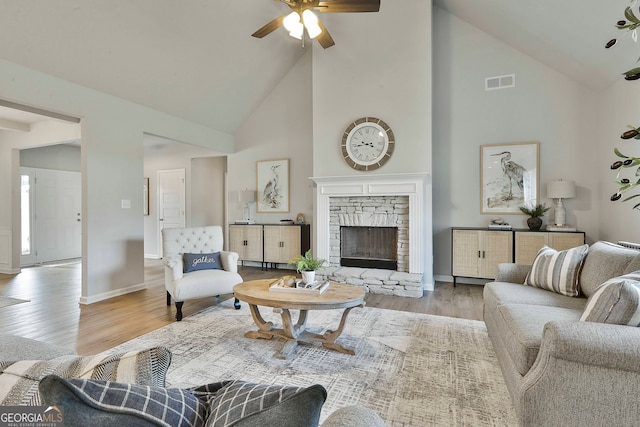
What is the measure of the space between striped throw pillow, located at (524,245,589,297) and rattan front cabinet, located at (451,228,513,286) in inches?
69.0

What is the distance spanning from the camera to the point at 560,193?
4.27 m

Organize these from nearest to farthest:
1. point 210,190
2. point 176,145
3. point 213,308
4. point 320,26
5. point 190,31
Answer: point 320,26
point 213,308
point 190,31
point 176,145
point 210,190

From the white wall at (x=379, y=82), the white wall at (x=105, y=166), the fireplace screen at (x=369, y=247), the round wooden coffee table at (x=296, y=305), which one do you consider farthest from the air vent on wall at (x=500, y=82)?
the white wall at (x=105, y=166)

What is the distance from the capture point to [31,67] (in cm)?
348

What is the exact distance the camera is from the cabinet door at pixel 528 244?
14.0 feet

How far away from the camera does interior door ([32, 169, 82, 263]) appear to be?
7.00 meters

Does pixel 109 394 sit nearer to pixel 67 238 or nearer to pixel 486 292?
pixel 486 292

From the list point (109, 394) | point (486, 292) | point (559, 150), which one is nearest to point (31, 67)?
point (109, 394)

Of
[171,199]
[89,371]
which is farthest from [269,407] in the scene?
A: [171,199]

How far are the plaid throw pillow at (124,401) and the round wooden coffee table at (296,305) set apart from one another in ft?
6.17

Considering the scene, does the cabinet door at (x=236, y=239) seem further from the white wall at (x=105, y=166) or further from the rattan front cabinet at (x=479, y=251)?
the rattan front cabinet at (x=479, y=251)

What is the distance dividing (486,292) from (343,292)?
49.0 inches

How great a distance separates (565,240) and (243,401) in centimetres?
484

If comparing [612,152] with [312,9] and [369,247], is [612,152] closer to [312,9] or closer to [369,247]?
[369,247]
